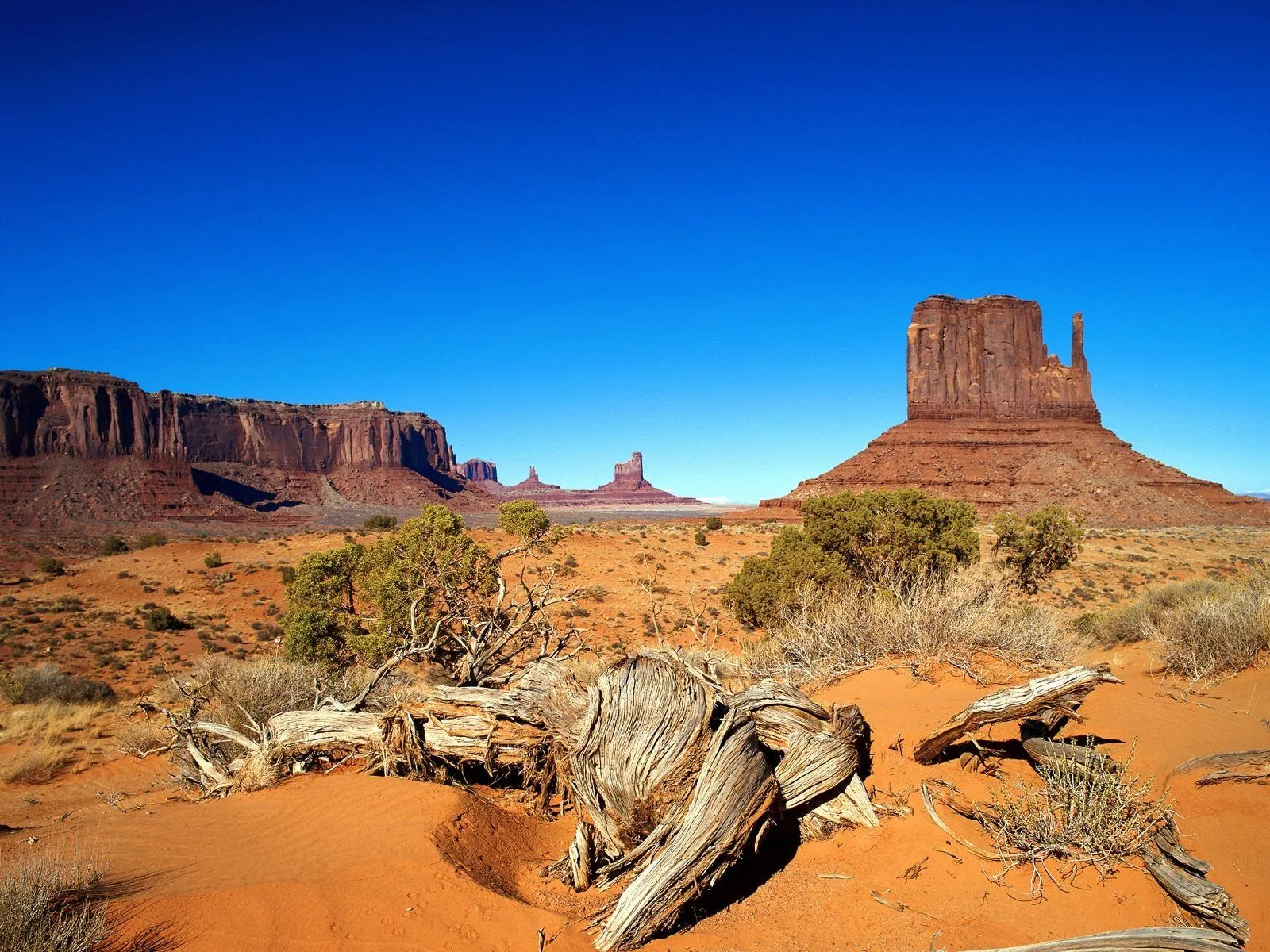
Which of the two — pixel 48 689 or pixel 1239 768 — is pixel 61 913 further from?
pixel 48 689

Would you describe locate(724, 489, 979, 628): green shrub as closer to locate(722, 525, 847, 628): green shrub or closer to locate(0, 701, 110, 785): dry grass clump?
locate(722, 525, 847, 628): green shrub

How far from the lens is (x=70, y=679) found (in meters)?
16.5

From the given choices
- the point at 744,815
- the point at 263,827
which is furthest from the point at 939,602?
the point at 263,827

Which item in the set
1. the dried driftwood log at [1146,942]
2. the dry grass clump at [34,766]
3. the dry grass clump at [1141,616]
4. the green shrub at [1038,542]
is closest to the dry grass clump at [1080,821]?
the dried driftwood log at [1146,942]

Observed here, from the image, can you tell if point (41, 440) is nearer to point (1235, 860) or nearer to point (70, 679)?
point (70, 679)

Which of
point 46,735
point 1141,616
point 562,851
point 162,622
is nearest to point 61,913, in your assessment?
point 562,851

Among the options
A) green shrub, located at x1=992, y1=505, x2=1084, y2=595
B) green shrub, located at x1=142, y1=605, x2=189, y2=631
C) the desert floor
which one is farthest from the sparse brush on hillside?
green shrub, located at x1=142, y1=605, x2=189, y2=631

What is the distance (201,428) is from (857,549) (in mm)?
136351

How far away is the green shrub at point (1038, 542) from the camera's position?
20.2 m

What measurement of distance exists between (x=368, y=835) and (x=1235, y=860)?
5374 millimetres

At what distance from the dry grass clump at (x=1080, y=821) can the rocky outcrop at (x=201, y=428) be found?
11994 centimetres

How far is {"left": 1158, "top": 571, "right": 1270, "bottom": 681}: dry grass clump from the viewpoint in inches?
310

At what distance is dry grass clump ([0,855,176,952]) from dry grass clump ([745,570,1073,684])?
604 cm

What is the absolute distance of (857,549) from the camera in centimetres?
1694
